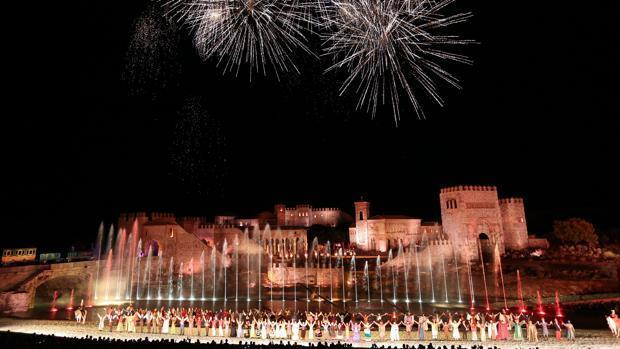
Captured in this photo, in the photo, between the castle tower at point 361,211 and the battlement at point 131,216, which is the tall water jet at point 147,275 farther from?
the castle tower at point 361,211

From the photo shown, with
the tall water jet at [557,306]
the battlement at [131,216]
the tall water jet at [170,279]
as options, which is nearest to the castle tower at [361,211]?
the tall water jet at [170,279]

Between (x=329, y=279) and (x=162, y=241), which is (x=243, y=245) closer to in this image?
(x=162, y=241)

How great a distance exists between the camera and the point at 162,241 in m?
41.7

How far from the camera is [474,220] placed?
39.1m

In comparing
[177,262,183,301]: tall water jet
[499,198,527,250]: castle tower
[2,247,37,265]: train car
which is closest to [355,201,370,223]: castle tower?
[499,198,527,250]: castle tower

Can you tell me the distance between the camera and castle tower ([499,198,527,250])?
39.9m

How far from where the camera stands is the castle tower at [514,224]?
131 ft

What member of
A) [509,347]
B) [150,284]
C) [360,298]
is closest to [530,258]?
[360,298]

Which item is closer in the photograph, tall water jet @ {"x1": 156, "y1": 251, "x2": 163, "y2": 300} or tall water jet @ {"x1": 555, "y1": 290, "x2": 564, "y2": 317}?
tall water jet @ {"x1": 555, "y1": 290, "x2": 564, "y2": 317}

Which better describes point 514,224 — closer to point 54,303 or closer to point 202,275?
point 202,275

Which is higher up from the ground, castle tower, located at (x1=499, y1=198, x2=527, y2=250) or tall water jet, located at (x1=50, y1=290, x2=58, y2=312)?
castle tower, located at (x1=499, y1=198, x2=527, y2=250)

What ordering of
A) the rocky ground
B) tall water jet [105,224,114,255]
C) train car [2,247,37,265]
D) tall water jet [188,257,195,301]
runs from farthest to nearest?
tall water jet [105,224,114,255], tall water jet [188,257,195,301], train car [2,247,37,265], the rocky ground

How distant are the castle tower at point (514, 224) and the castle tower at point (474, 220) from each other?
58.7 inches

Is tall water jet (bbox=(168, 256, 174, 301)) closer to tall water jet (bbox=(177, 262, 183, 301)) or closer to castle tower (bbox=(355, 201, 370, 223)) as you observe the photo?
tall water jet (bbox=(177, 262, 183, 301))
